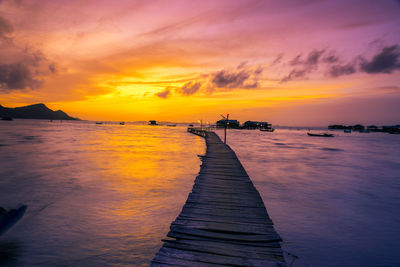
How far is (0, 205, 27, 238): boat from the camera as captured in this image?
6.71 meters

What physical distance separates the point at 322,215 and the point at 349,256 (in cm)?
308

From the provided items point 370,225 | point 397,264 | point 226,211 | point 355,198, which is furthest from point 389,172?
point 226,211

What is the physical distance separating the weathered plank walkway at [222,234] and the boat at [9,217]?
542cm

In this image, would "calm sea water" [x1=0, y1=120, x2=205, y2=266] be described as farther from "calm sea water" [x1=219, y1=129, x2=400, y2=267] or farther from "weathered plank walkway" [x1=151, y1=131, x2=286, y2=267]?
"calm sea water" [x1=219, y1=129, x2=400, y2=267]

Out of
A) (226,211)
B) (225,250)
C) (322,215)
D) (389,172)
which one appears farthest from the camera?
(389,172)

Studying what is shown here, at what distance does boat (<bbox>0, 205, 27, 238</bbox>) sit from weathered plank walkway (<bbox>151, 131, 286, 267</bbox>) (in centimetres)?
542

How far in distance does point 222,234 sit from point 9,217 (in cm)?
697

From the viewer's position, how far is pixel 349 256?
6.23m

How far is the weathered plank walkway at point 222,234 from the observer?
4109 millimetres

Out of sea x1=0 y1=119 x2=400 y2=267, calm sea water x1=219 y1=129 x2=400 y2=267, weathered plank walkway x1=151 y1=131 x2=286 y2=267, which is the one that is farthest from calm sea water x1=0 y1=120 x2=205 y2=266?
calm sea water x1=219 y1=129 x2=400 y2=267

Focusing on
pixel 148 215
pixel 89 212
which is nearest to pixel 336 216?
pixel 148 215

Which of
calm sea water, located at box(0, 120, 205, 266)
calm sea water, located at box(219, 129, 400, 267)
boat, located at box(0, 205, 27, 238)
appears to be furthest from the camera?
boat, located at box(0, 205, 27, 238)

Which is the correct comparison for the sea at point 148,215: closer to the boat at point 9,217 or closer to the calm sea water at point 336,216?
the calm sea water at point 336,216

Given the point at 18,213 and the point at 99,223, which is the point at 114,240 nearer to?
the point at 99,223
